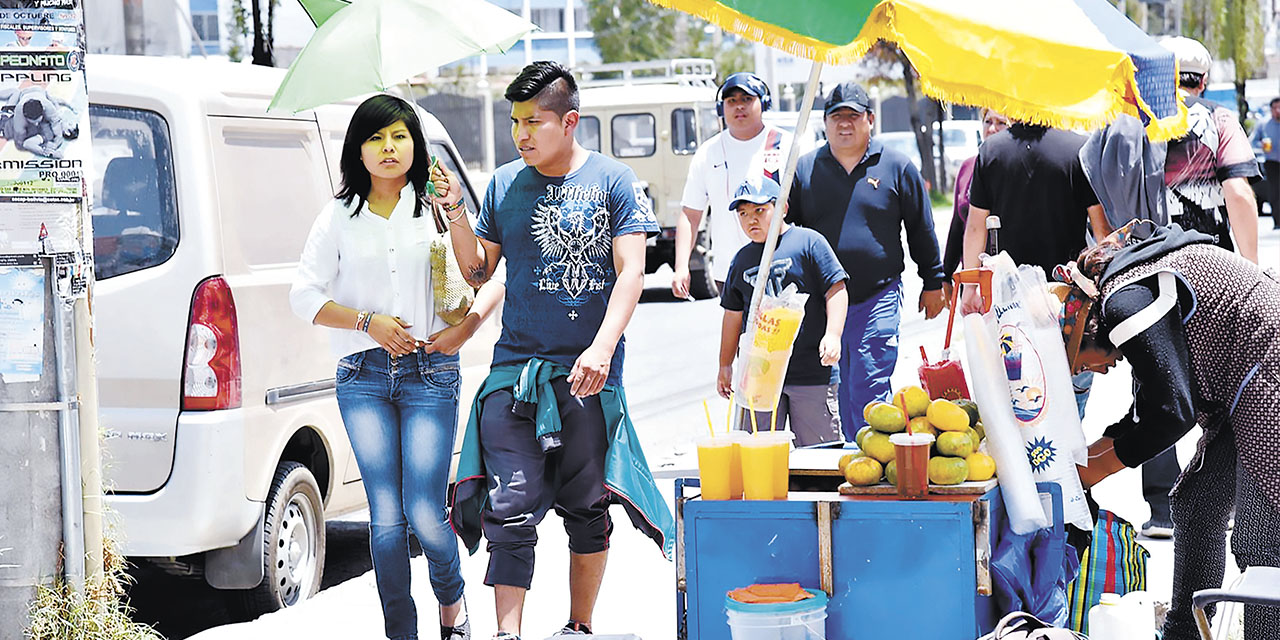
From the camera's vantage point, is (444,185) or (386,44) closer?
(386,44)

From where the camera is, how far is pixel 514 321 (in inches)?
198

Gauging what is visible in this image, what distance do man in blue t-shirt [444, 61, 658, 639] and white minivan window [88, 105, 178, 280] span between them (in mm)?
1243

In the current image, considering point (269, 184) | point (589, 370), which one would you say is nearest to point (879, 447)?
point (589, 370)

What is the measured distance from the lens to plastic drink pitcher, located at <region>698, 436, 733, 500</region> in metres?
4.19

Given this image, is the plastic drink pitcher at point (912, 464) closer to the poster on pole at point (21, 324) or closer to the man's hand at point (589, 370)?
the man's hand at point (589, 370)

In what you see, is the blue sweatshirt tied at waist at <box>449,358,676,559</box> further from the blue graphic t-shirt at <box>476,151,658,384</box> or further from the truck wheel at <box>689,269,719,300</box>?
the truck wheel at <box>689,269,719,300</box>

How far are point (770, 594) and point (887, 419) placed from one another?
581mm

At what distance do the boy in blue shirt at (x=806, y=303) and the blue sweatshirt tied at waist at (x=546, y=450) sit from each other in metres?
1.07

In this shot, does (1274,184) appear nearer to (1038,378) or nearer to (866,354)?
(866,354)

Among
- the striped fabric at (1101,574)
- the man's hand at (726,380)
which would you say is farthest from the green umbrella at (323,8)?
the striped fabric at (1101,574)

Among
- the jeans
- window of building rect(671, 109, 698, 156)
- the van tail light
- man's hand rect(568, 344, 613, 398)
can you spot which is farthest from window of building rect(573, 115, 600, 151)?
man's hand rect(568, 344, 613, 398)

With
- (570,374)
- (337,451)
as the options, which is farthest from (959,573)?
(337,451)

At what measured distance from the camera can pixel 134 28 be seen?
18.8 metres

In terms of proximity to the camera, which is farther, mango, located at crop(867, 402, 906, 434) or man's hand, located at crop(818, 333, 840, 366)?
man's hand, located at crop(818, 333, 840, 366)
